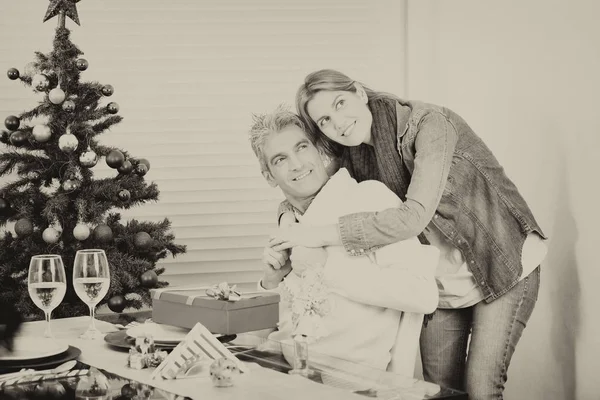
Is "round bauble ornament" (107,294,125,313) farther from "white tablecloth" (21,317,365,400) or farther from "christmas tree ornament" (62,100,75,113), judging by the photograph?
"white tablecloth" (21,317,365,400)

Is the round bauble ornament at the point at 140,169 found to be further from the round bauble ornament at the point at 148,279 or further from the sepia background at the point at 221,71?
the sepia background at the point at 221,71

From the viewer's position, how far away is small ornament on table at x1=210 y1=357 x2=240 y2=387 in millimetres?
1431

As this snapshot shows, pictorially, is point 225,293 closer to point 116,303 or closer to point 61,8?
point 116,303

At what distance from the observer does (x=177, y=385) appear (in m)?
1.45

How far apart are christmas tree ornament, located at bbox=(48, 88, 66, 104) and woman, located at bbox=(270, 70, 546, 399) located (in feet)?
4.88

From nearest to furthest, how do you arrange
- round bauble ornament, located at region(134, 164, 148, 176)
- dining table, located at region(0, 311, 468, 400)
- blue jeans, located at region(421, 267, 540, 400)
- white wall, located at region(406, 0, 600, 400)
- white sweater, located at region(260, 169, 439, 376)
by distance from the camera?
1. dining table, located at region(0, 311, 468, 400)
2. white sweater, located at region(260, 169, 439, 376)
3. blue jeans, located at region(421, 267, 540, 400)
4. white wall, located at region(406, 0, 600, 400)
5. round bauble ornament, located at region(134, 164, 148, 176)

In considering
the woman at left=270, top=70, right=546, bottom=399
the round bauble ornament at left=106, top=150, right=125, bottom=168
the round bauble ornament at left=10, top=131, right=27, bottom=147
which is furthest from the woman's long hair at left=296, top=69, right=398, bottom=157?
the round bauble ornament at left=10, top=131, right=27, bottom=147

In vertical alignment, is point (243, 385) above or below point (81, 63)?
below

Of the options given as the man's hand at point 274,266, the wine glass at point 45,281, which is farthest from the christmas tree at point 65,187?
the wine glass at point 45,281

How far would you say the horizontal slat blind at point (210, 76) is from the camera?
4039 mm

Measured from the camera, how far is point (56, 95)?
131 inches

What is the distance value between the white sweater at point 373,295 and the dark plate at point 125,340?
16 centimetres

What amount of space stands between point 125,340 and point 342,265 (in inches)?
22.0

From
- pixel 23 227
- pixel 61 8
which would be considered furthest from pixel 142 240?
pixel 61 8
